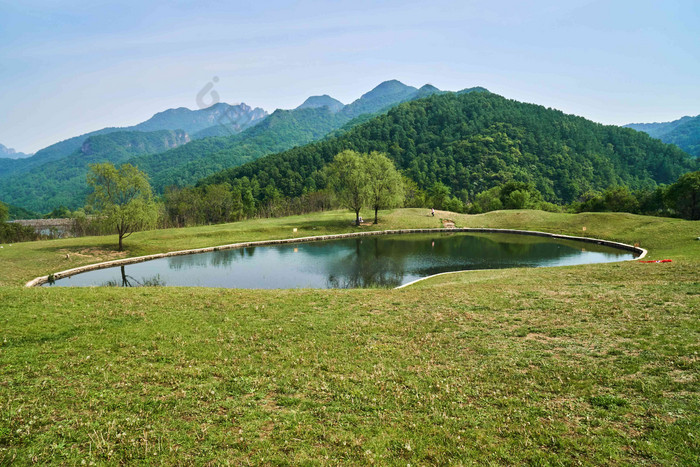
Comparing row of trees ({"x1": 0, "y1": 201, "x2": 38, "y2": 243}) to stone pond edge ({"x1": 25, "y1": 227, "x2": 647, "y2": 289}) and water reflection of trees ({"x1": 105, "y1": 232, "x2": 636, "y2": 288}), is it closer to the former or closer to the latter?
stone pond edge ({"x1": 25, "y1": 227, "x2": 647, "y2": 289})

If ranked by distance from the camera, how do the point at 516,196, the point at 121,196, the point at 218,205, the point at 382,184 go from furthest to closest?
the point at 218,205
the point at 516,196
the point at 382,184
the point at 121,196

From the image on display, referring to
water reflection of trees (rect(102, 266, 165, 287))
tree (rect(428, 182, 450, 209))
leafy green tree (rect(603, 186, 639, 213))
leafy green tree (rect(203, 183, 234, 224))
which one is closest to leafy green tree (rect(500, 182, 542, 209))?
leafy green tree (rect(603, 186, 639, 213))

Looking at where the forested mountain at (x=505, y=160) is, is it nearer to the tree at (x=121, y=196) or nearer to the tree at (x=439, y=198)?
the tree at (x=439, y=198)

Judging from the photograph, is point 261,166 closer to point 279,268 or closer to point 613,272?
point 279,268

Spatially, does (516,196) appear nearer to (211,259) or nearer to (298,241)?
(298,241)

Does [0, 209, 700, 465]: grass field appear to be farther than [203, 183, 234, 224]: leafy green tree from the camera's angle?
No

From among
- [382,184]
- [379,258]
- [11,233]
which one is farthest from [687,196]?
[11,233]

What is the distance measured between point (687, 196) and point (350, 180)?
6696 centimetres

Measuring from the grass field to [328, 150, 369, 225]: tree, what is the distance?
51.1m

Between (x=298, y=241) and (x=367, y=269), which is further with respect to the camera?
(x=298, y=241)

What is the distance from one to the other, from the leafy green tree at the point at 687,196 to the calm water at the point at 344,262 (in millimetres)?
36146

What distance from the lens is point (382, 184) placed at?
7112 centimetres

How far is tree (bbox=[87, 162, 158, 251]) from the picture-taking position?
44.8m

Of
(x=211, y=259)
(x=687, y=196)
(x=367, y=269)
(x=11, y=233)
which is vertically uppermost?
(x=687, y=196)
